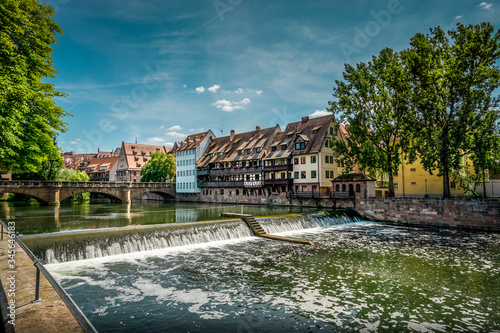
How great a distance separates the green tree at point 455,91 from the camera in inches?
1116

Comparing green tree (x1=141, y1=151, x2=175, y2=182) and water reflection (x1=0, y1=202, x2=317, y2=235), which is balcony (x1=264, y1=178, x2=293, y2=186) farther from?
green tree (x1=141, y1=151, x2=175, y2=182)

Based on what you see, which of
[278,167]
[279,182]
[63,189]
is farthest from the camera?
[278,167]

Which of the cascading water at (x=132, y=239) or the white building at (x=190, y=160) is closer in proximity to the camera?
the cascading water at (x=132, y=239)

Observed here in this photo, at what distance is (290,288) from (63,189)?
5428 cm

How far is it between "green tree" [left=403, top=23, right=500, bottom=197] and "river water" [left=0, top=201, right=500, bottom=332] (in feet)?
40.3

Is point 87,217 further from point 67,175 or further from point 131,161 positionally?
point 131,161

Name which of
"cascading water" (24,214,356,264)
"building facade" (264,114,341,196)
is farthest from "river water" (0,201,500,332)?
"building facade" (264,114,341,196)

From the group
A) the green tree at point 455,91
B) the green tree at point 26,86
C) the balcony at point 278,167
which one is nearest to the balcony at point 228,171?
the balcony at point 278,167

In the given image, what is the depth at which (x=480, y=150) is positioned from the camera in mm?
28781

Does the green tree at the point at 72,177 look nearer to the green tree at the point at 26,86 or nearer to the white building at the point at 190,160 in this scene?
the white building at the point at 190,160

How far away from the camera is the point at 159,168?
84.2m

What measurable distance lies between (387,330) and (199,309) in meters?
5.53

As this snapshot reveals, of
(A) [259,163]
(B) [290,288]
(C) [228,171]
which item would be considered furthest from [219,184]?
(B) [290,288]

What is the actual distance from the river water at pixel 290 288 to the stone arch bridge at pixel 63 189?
137ft
